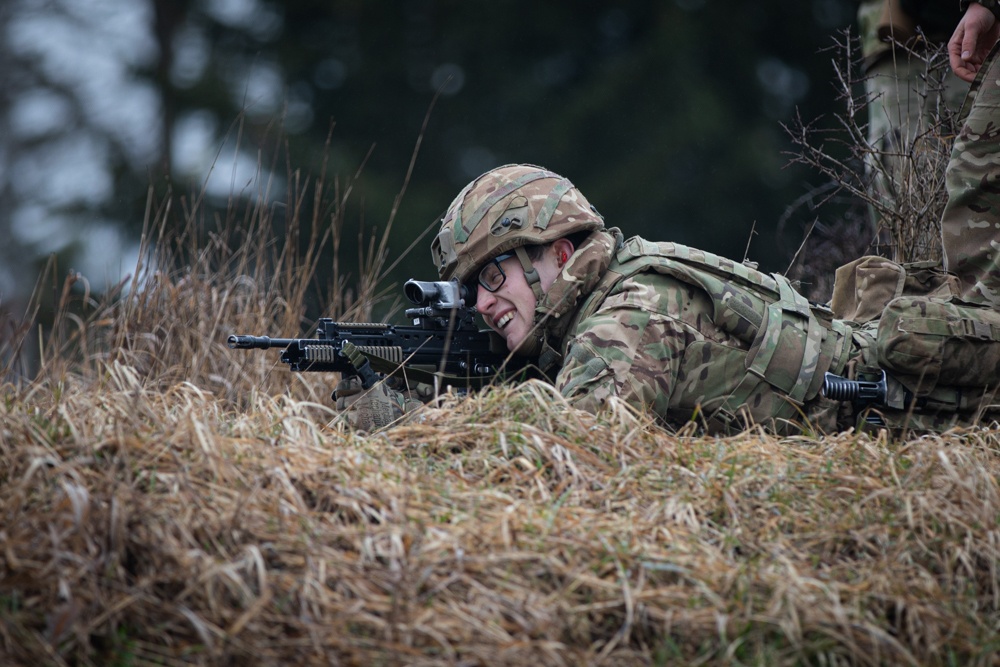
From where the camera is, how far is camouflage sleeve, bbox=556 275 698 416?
340 cm

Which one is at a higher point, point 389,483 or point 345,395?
point 389,483

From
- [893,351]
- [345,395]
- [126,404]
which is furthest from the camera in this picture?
[345,395]

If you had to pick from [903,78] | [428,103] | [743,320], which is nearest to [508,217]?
[743,320]

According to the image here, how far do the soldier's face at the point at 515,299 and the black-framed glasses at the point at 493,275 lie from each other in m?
0.01

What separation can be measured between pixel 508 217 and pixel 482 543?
178 centimetres

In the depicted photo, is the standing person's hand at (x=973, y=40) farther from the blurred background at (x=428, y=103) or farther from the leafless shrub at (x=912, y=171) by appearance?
the blurred background at (x=428, y=103)

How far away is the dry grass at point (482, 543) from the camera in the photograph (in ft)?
6.79

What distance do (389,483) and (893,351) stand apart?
1.80 m

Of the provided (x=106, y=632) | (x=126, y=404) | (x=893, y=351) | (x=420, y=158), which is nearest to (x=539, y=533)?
(x=106, y=632)

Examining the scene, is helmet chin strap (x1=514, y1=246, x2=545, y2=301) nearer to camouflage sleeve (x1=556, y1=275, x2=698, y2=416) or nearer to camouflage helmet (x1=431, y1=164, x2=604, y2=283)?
camouflage helmet (x1=431, y1=164, x2=604, y2=283)

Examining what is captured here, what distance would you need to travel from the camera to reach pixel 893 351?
11.5 ft

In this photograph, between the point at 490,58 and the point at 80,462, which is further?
the point at 490,58

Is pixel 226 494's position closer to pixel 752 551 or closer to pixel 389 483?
pixel 389 483

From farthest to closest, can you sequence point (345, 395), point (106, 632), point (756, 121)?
point (756, 121) < point (345, 395) < point (106, 632)
